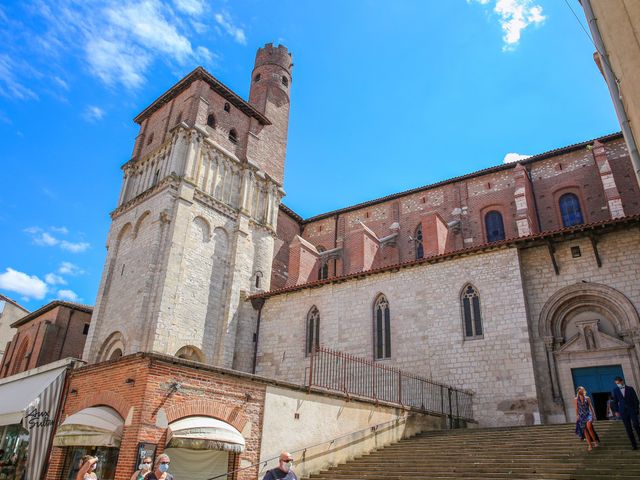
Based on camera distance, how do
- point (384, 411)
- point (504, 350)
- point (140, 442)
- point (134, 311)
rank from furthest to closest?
1. point (134, 311)
2. point (504, 350)
3. point (384, 411)
4. point (140, 442)

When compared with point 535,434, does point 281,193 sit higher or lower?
higher

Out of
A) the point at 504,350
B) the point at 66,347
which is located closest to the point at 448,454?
the point at 504,350

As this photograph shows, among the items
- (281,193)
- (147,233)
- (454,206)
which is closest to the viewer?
(147,233)

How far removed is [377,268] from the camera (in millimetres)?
19531

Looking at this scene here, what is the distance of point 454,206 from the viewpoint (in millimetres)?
25562

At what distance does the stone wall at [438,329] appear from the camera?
49.6 ft

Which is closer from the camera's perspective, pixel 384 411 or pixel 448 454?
pixel 448 454

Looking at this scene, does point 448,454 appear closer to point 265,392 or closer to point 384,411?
point 384,411

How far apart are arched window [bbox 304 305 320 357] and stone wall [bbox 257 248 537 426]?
24cm

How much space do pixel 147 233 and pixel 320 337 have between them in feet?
30.0

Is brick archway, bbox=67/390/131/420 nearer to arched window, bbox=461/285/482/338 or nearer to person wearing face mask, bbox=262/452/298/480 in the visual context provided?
person wearing face mask, bbox=262/452/298/480

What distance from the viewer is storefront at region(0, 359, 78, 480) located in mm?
12008

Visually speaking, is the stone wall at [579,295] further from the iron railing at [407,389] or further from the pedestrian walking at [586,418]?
the pedestrian walking at [586,418]

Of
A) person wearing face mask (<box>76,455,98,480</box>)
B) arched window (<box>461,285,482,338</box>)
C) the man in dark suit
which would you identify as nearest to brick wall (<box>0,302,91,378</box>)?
arched window (<box>461,285,482,338</box>)
